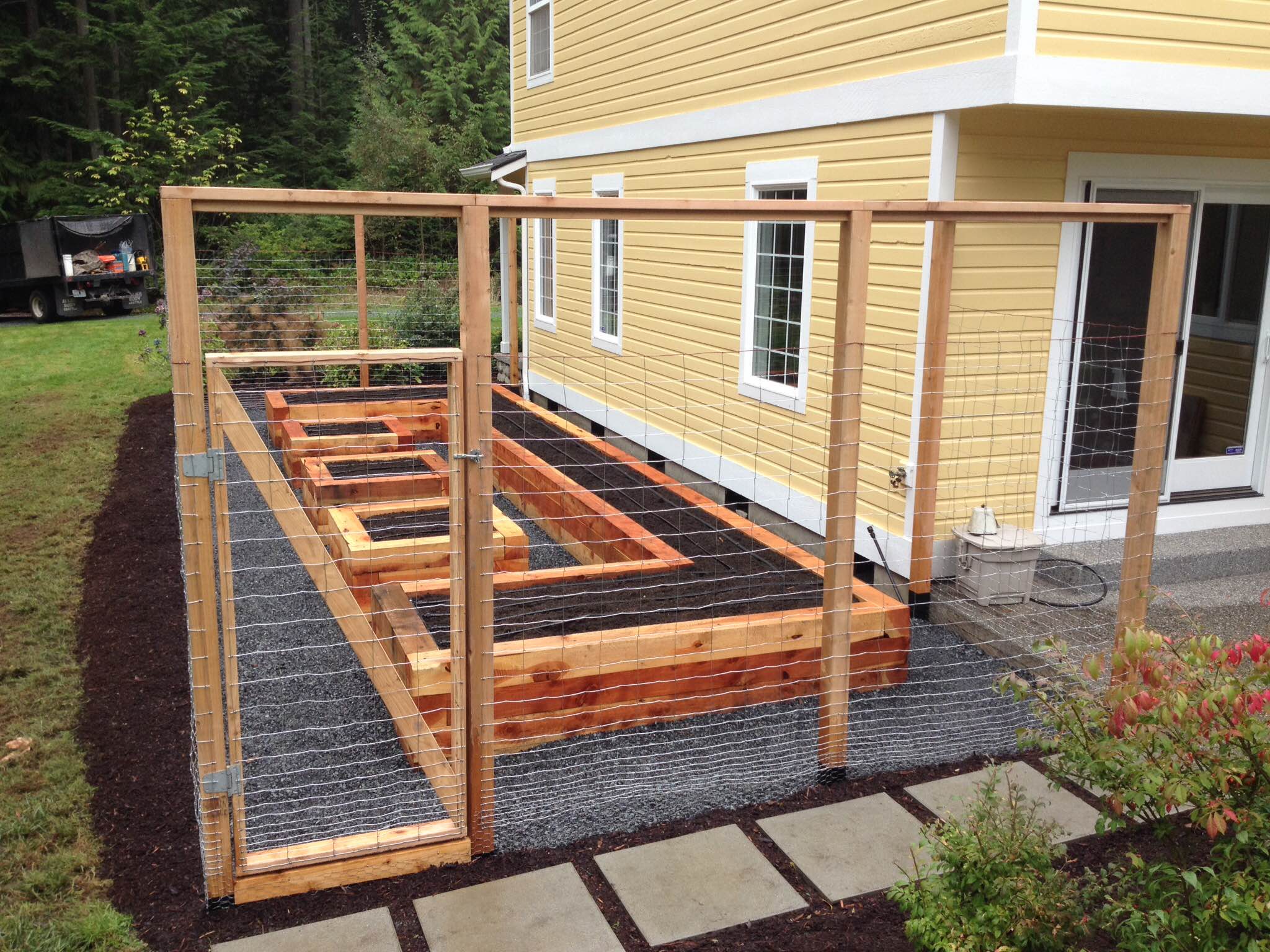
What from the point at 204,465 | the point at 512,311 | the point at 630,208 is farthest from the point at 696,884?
the point at 512,311

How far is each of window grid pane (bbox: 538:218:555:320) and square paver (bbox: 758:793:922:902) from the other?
29.7 ft

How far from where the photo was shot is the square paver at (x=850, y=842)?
11.0 feet

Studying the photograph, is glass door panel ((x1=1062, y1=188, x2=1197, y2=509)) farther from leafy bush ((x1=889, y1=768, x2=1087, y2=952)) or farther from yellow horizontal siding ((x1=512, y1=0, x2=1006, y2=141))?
leafy bush ((x1=889, y1=768, x2=1087, y2=952))

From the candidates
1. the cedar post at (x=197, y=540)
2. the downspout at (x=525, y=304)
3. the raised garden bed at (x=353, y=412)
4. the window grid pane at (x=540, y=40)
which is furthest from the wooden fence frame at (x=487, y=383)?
the window grid pane at (x=540, y=40)

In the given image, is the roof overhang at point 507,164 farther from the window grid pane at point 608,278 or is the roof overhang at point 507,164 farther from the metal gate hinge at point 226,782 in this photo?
the metal gate hinge at point 226,782

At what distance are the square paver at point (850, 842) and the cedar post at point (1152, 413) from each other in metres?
1.27

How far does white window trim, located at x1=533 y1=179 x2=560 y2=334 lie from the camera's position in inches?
466

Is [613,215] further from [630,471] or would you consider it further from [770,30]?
[630,471]

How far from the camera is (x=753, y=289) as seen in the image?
→ 24.9 feet

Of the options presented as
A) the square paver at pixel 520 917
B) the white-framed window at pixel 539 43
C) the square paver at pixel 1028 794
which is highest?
the white-framed window at pixel 539 43

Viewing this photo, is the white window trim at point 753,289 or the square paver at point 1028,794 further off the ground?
the white window trim at point 753,289

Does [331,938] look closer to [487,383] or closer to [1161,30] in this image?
[487,383]

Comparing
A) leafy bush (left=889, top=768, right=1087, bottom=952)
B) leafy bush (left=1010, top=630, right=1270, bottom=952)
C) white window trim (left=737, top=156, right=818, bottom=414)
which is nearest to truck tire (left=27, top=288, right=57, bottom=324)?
white window trim (left=737, top=156, right=818, bottom=414)

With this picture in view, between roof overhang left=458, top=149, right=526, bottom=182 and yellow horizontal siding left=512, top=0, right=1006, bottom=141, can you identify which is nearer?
yellow horizontal siding left=512, top=0, right=1006, bottom=141
